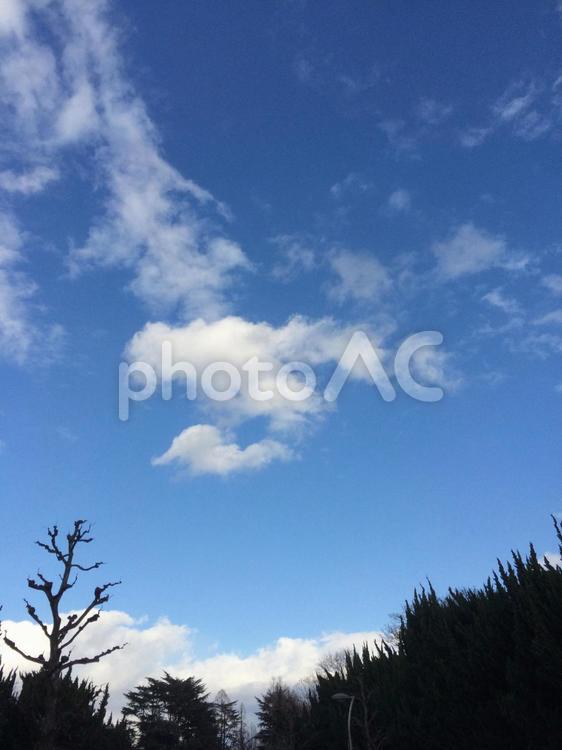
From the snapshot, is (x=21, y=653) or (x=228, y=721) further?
(x=228, y=721)

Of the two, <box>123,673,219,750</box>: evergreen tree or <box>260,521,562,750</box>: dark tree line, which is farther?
<box>123,673,219,750</box>: evergreen tree

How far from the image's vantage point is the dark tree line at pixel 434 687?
20.3 metres

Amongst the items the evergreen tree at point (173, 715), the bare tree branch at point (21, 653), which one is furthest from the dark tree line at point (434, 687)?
the evergreen tree at point (173, 715)

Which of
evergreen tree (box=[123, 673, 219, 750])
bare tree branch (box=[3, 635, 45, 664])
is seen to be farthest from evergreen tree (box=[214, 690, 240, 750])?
bare tree branch (box=[3, 635, 45, 664])

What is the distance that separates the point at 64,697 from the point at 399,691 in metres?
17.8

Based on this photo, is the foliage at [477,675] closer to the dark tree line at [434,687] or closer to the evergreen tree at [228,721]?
the dark tree line at [434,687]

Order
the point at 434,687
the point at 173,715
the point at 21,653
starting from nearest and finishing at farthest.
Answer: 1. the point at 21,653
2. the point at 434,687
3. the point at 173,715

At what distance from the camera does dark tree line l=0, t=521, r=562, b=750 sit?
20.3 metres

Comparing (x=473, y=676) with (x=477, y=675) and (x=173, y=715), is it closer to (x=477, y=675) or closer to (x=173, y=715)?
(x=477, y=675)

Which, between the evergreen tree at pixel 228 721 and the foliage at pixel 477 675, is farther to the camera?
the evergreen tree at pixel 228 721

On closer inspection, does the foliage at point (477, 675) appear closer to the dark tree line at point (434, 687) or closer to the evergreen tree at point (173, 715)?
the dark tree line at point (434, 687)

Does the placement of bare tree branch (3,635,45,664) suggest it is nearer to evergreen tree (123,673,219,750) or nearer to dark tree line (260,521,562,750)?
dark tree line (260,521,562,750)

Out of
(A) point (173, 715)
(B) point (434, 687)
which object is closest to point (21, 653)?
(B) point (434, 687)

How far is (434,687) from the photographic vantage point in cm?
2616
